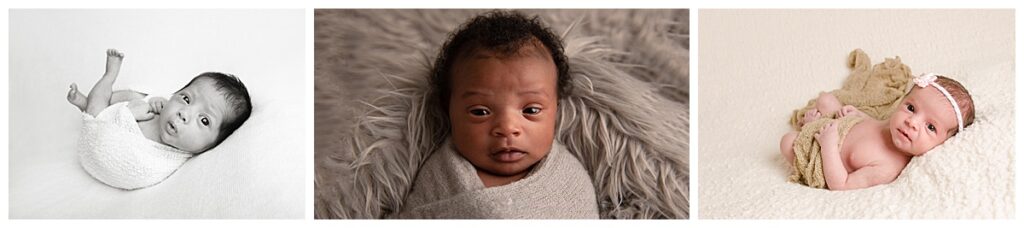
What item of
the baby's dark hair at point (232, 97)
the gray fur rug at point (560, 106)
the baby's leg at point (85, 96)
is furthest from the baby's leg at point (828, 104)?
the baby's leg at point (85, 96)

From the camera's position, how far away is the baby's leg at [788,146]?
1.98 metres

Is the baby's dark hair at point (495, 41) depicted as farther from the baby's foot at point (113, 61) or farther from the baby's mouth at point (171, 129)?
the baby's foot at point (113, 61)

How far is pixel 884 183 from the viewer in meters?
1.90

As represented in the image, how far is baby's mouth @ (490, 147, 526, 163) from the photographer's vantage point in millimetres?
1892

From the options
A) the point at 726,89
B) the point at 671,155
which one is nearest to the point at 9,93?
the point at 671,155

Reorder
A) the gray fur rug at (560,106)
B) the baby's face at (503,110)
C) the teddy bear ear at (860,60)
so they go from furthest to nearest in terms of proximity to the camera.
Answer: the teddy bear ear at (860,60), the gray fur rug at (560,106), the baby's face at (503,110)

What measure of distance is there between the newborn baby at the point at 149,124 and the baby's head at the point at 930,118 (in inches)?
52.8

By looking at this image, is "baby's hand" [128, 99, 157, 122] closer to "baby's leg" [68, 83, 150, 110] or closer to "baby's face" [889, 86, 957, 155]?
"baby's leg" [68, 83, 150, 110]

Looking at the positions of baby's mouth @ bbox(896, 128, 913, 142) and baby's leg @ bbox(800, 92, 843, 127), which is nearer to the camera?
baby's mouth @ bbox(896, 128, 913, 142)

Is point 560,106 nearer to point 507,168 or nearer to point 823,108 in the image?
point 507,168

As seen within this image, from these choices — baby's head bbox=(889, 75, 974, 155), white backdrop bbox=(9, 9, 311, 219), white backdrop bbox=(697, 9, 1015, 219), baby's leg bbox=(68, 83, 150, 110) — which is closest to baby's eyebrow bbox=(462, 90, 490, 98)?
white backdrop bbox=(9, 9, 311, 219)

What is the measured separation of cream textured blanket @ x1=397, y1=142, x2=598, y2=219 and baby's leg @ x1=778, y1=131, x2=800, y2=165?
0.42 meters

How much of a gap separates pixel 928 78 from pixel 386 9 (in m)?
1.12

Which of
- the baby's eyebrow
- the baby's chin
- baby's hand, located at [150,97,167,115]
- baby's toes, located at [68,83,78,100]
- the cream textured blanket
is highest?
baby's toes, located at [68,83,78,100]
